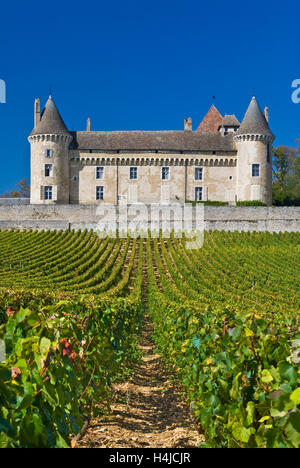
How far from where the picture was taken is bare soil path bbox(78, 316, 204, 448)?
4438mm

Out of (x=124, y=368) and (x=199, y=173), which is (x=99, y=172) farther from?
(x=124, y=368)

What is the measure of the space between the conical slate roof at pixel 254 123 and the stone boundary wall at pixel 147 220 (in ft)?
22.0

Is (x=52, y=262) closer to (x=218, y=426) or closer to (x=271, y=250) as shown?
(x=271, y=250)

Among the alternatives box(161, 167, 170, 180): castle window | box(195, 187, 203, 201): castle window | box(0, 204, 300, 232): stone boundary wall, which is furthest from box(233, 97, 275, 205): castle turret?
box(161, 167, 170, 180): castle window

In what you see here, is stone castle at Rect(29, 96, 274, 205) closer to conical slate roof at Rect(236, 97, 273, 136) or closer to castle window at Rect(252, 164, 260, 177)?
conical slate roof at Rect(236, 97, 273, 136)

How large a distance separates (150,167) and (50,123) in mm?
9409

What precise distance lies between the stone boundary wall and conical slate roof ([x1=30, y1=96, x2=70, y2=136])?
6.57 m

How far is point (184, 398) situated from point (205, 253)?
76.6ft

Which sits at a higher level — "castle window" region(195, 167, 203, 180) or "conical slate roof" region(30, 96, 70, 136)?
"conical slate roof" region(30, 96, 70, 136)

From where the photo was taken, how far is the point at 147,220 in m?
37.2

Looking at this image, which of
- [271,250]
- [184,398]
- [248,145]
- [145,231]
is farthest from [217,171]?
[184,398]

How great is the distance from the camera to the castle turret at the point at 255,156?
126 feet

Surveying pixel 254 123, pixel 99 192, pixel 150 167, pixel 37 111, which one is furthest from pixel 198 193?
pixel 37 111

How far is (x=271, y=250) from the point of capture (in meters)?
Answer: 30.0
